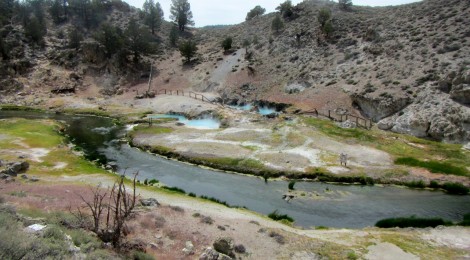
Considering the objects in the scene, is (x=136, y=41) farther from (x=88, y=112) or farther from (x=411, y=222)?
(x=411, y=222)

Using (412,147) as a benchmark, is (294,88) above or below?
above

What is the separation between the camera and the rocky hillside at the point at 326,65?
68.4 meters

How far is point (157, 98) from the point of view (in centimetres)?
10606

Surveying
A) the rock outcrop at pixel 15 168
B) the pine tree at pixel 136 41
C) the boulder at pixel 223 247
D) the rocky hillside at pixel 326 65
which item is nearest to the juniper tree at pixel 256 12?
the rocky hillside at pixel 326 65

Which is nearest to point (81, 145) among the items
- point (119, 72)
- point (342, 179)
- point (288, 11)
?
point (342, 179)

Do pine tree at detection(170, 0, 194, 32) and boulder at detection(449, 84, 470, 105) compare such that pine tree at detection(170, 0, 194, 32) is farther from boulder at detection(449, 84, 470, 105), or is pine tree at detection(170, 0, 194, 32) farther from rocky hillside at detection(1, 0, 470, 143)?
boulder at detection(449, 84, 470, 105)

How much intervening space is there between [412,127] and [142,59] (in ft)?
311

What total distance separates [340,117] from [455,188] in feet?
115

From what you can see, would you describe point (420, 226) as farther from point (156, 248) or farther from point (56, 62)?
point (56, 62)

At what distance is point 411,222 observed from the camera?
34.5 metres

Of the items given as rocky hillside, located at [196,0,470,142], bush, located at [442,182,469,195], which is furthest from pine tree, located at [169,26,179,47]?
bush, located at [442,182,469,195]

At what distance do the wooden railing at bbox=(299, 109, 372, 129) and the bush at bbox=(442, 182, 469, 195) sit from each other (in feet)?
84.3

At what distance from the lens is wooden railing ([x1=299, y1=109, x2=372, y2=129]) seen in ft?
234

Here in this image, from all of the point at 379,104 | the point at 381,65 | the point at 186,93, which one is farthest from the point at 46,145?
A: the point at 381,65
